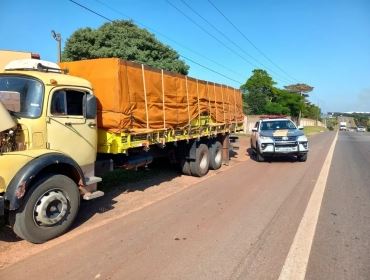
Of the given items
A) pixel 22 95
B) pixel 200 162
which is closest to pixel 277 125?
pixel 200 162

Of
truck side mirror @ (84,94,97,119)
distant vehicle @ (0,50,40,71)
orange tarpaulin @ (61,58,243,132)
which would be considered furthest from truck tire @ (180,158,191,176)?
distant vehicle @ (0,50,40,71)

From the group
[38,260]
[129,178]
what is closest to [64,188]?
[38,260]

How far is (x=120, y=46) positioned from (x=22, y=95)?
23590 mm

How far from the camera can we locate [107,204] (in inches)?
320

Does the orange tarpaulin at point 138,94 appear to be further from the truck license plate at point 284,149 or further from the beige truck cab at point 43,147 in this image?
the truck license plate at point 284,149

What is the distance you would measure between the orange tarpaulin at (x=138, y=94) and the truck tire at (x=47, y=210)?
1.85 meters

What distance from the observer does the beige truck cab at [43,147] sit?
5.55 metres

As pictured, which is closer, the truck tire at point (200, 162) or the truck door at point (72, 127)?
the truck door at point (72, 127)

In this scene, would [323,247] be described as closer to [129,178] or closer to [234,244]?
[234,244]

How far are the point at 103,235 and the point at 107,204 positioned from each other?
213cm

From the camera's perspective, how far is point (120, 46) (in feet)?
94.6

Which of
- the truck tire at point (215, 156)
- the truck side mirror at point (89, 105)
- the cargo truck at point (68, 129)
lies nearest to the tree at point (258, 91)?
the truck tire at point (215, 156)

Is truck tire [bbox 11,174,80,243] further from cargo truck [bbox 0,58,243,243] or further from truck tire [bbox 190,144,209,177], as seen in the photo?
truck tire [bbox 190,144,209,177]

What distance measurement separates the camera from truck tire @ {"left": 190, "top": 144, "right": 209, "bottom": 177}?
1177cm
